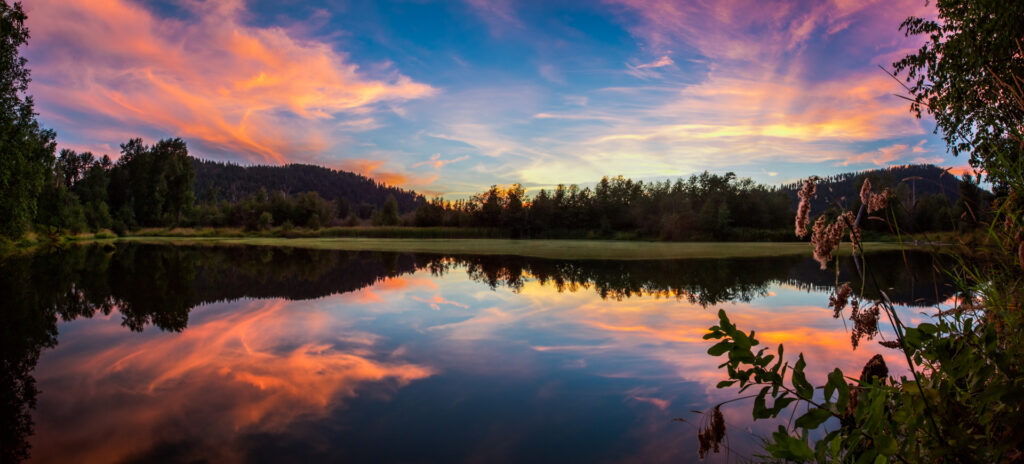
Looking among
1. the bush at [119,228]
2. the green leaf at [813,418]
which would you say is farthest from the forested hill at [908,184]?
the bush at [119,228]

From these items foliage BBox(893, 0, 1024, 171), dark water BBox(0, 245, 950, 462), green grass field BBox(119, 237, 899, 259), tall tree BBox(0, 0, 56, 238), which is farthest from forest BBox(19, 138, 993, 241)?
dark water BBox(0, 245, 950, 462)

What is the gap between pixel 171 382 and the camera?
4980mm

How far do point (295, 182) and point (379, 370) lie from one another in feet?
603

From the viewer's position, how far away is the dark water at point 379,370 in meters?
3.64

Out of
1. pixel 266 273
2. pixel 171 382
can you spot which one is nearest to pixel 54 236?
pixel 266 273

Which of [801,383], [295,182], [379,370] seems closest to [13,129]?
[379,370]

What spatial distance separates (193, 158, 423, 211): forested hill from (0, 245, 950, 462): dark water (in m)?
158

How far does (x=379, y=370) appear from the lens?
212 inches

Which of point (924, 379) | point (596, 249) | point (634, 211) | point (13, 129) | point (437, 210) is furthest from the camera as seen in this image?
point (437, 210)

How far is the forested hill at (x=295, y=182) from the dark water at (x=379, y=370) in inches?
6230

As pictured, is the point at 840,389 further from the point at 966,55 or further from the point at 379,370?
the point at 966,55

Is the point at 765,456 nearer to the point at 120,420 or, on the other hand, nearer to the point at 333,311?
the point at 120,420

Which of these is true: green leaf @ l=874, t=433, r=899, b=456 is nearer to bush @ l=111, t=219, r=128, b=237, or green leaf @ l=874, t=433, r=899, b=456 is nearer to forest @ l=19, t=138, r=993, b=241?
forest @ l=19, t=138, r=993, b=241

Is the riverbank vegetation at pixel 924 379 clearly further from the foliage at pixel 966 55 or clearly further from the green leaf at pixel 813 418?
the foliage at pixel 966 55
